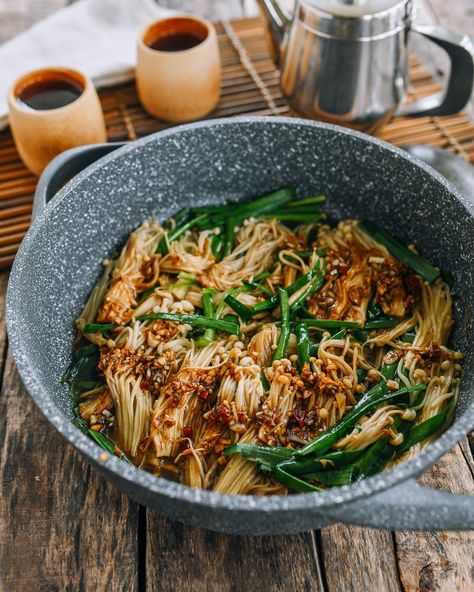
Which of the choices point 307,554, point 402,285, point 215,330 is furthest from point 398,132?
point 307,554

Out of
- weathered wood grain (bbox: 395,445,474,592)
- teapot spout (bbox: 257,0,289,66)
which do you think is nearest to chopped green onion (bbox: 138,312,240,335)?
weathered wood grain (bbox: 395,445,474,592)

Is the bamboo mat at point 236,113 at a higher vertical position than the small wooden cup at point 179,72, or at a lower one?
lower

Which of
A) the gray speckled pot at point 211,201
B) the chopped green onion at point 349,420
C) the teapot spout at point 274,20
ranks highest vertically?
the teapot spout at point 274,20

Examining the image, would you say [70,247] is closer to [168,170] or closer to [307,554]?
[168,170]

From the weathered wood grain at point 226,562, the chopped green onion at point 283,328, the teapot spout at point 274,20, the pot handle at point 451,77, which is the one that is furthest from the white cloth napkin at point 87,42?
the weathered wood grain at point 226,562

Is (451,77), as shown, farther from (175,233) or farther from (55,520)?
(55,520)

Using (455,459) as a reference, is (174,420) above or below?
above

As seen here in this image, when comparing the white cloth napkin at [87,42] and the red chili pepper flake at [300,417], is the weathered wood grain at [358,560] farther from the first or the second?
the white cloth napkin at [87,42]
